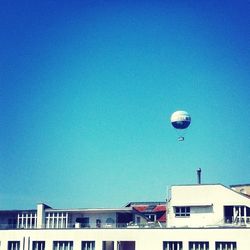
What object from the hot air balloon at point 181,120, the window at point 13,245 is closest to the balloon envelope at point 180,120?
the hot air balloon at point 181,120

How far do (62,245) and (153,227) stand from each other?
12.9 metres

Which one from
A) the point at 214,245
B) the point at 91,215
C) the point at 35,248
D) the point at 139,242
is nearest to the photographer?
the point at 214,245

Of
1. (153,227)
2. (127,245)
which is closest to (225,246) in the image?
(153,227)

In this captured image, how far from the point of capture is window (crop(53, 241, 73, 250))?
202ft

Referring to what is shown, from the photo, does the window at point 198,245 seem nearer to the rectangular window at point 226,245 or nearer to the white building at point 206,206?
the rectangular window at point 226,245

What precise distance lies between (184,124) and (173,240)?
20.9 meters

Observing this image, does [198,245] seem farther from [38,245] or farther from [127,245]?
[38,245]

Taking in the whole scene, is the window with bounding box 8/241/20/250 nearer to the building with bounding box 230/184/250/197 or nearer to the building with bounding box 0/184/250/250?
the building with bounding box 0/184/250/250

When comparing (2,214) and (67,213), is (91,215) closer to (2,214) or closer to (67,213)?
(67,213)

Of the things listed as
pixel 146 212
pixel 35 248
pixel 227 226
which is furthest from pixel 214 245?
pixel 35 248

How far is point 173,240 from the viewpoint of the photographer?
5703 centimetres

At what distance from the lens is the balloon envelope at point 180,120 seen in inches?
2822

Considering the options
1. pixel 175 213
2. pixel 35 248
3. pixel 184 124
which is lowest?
pixel 35 248

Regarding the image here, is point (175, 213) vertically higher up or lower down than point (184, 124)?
lower down
